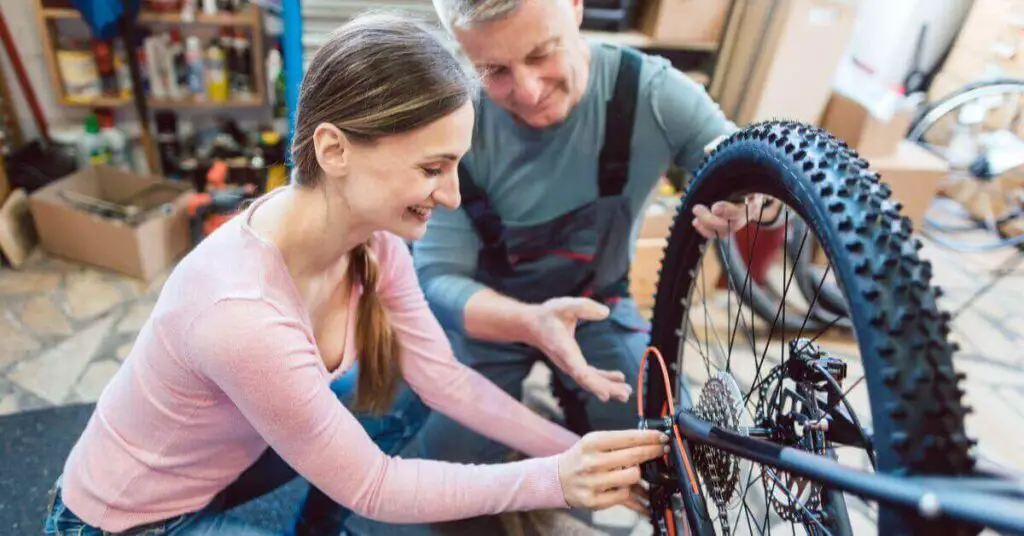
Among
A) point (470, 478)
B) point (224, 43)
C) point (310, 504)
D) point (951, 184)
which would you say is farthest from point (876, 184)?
point (951, 184)

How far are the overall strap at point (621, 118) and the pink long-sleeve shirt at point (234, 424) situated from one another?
604 mm

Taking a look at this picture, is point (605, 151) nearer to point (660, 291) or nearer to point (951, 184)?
point (660, 291)

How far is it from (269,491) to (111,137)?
6.74ft

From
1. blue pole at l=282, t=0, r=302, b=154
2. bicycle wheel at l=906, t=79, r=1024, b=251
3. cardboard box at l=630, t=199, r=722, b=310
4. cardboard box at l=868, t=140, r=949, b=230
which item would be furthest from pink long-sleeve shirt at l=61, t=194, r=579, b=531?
bicycle wheel at l=906, t=79, r=1024, b=251

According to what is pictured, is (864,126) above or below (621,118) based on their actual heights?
below

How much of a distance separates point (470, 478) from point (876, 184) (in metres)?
0.59

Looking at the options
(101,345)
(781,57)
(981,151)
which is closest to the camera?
(101,345)

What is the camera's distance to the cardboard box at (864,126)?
2299mm

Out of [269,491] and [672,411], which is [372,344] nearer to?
[269,491]

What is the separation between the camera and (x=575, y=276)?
1386 millimetres

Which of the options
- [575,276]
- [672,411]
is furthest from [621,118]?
[672,411]

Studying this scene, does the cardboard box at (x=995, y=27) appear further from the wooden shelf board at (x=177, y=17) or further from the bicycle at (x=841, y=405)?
the wooden shelf board at (x=177, y=17)

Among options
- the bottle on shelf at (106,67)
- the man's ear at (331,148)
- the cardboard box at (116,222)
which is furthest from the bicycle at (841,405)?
the bottle on shelf at (106,67)

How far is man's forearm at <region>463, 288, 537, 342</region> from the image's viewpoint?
115 cm
